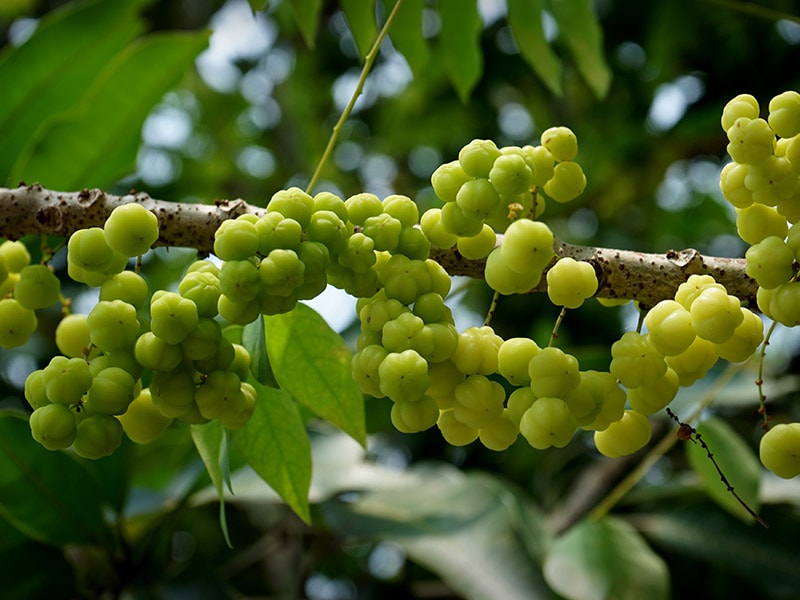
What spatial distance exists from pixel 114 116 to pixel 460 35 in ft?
1.90

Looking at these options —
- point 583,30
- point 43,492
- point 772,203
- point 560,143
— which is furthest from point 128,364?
point 583,30

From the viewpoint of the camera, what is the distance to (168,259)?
2238mm

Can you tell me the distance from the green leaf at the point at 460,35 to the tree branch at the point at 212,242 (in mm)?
737

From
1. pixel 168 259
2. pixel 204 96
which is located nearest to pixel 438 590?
pixel 168 259

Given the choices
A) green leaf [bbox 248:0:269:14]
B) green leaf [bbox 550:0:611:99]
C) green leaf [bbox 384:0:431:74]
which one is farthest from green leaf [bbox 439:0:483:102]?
green leaf [bbox 248:0:269:14]

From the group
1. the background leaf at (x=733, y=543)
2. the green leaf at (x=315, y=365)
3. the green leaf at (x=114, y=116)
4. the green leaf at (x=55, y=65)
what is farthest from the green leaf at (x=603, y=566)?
the green leaf at (x=55, y=65)

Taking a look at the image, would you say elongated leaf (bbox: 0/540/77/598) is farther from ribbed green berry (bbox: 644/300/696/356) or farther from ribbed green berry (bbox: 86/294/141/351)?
ribbed green berry (bbox: 644/300/696/356)

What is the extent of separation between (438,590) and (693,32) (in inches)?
61.2

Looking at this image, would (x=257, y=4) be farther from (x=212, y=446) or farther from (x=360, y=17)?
(x=212, y=446)

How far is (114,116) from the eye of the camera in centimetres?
134

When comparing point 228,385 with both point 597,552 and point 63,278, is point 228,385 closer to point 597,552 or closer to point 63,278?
point 597,552

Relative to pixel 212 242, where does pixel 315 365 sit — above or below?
below

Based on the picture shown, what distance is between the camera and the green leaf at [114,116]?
4.29 feet

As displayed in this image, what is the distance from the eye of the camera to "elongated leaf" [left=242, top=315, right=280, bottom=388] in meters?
0.79
